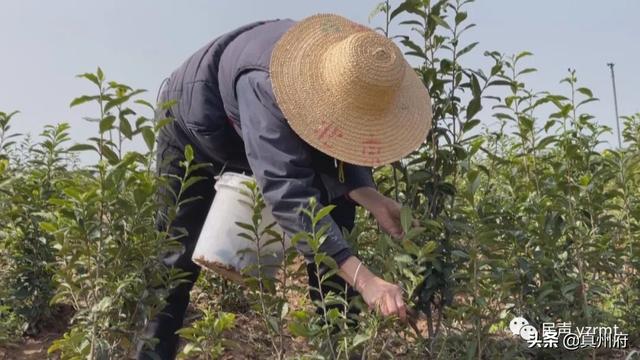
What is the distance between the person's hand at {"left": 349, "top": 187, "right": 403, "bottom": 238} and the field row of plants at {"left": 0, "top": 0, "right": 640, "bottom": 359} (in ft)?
0.25

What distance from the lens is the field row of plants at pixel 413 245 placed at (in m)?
2.28

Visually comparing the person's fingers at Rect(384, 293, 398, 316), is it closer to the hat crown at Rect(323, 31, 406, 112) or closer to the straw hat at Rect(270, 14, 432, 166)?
the straw hat at Rect(270, 14, 432, 166)

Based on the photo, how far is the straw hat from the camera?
2.21m

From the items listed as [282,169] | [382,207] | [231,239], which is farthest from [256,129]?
[382,207]

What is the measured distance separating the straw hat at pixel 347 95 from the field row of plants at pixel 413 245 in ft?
0.75

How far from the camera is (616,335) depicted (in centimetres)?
295

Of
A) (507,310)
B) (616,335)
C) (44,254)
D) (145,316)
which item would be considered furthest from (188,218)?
(616,335)

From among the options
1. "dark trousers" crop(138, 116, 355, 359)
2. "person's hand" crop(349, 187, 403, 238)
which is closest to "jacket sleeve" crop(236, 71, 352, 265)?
"person's hand" crop(349, 187, 403, 238)

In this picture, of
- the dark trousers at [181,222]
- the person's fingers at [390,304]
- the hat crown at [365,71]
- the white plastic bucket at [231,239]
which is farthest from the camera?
the dark trousers at [181,222]

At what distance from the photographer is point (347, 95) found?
2227mm

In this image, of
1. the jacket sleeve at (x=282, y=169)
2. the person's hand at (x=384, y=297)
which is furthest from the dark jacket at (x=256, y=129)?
the person's hand at (x=384, y=297)

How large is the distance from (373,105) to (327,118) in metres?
0.16

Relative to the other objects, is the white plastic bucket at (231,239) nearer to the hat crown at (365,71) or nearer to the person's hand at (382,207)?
the person's hand at (382,207)

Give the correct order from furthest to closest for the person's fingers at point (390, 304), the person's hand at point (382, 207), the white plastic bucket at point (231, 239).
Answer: the person's hand at point (382, 207)
the white plastic bucket at point (231, 239)
the person's fingers at point (390, 304)
